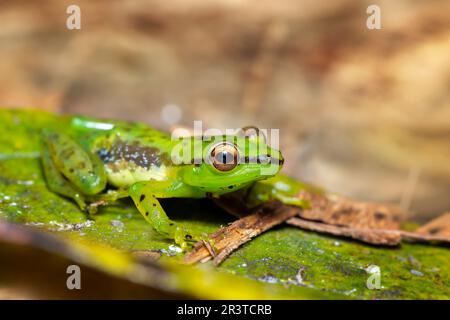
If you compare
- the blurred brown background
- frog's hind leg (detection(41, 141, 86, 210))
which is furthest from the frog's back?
the blurred brown background

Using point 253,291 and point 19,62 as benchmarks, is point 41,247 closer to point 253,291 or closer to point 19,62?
point 253,291

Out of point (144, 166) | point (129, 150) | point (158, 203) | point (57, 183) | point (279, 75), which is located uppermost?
point (279, 75)

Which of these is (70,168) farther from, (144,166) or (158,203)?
(158,203)

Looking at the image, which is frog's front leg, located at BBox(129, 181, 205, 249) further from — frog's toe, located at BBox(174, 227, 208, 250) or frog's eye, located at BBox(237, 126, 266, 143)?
frog's eye, located at BBox(237, 126, 266, 143)

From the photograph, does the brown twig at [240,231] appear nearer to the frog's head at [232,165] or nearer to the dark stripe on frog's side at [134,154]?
the frog's head at [232,165]

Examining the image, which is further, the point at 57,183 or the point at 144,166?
the point at 144,166

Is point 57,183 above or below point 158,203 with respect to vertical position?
above

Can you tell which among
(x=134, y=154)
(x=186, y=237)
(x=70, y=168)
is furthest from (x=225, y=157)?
(x=70, y=168)
